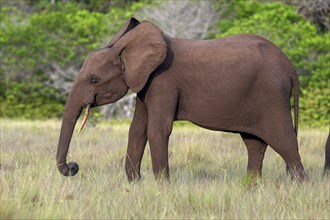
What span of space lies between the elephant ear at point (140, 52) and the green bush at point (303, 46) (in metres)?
14.4

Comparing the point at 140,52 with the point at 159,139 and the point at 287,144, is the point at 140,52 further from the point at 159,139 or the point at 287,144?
the point at 287,144

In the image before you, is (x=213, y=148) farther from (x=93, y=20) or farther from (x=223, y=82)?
(x=93, y=20)

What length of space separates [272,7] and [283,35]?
2.38 meters

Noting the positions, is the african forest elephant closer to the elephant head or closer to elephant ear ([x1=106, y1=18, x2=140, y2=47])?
the elephant head

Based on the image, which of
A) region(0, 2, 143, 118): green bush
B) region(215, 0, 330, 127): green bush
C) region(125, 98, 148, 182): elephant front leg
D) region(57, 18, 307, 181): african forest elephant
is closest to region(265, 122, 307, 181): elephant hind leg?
region(57, 18, 307, 181): african forest elephant

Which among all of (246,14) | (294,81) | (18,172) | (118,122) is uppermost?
(294,81)

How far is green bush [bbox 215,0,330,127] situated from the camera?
20.9 meters

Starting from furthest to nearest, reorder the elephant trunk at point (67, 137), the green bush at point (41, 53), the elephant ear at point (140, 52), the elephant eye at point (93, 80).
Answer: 1. the green bush at point (41, 53)
2. the elephant eye at point (93, 80)
3. the elephant ear at point (140, 52)
4. the elephant trunk at point (67, 137)

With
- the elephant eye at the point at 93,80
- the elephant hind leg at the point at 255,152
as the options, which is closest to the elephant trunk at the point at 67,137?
the elephant eye at the point at 93,80

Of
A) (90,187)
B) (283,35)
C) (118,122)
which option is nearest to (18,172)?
(90,187)

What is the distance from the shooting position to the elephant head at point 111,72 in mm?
6414

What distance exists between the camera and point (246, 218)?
4.68m

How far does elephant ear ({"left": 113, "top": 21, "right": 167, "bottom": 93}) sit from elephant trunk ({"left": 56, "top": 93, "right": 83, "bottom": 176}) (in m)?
0.53

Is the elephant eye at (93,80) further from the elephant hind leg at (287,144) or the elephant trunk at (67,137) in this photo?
the elephant hind leg at (287,144)
